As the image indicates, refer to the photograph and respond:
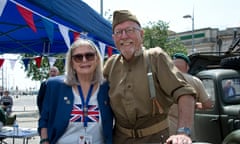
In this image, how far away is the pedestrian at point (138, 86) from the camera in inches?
92.3

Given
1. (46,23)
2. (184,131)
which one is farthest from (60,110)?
(46,23)

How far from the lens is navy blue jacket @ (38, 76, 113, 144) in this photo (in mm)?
2398

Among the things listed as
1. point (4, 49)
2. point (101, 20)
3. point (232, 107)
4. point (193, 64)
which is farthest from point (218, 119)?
point (4, 49)

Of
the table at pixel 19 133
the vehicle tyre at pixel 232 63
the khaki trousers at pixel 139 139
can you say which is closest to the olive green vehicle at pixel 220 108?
the vehicle tyre at pixel 232 63

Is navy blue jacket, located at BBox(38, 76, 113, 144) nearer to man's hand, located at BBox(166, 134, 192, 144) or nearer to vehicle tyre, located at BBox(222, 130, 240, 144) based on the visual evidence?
man's hand, located at BBox(166, 134, 192, 144)

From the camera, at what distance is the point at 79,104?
2.42m

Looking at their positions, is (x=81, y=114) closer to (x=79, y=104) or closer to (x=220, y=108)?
(x=79, y=104)

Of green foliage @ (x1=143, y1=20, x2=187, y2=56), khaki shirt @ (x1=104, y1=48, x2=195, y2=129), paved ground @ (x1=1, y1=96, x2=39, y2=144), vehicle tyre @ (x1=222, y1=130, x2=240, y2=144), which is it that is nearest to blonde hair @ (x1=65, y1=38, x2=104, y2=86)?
khaki shirt @ (x1=104, y1=48, x2=195, y2=129)

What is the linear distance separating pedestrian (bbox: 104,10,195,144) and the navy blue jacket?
0.20 ft

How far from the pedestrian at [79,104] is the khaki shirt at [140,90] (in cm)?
10

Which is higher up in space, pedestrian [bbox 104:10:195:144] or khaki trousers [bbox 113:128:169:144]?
pedestrian [bbox 104:10:195:144]

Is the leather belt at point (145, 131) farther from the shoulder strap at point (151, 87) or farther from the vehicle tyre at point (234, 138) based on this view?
the vehicle tyre at point (234, 138)

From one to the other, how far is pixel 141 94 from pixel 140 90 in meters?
0.03

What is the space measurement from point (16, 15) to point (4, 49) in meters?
3.04
